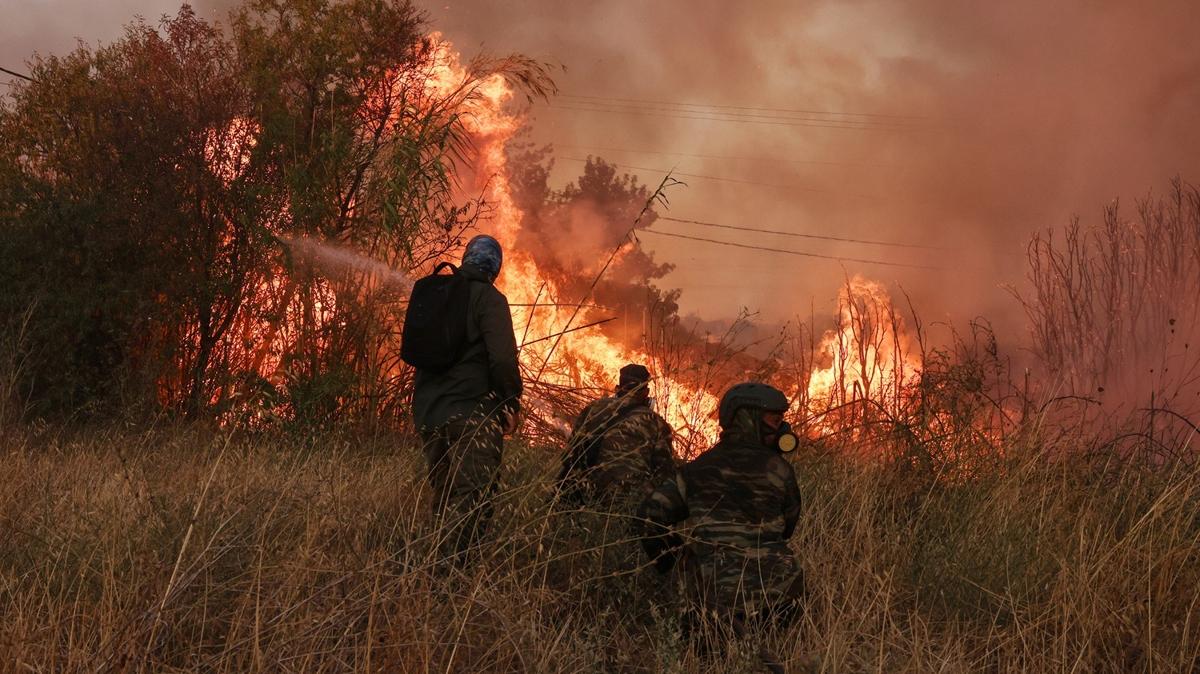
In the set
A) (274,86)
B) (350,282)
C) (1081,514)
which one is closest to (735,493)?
(1081,514)

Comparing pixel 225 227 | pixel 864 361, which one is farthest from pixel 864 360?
pixel 225 227

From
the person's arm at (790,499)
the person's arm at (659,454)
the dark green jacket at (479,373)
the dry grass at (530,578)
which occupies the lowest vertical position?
the dry grass at (530,578)

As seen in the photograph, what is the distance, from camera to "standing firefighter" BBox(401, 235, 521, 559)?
5.12 meters

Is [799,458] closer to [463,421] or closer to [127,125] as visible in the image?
[463,421]

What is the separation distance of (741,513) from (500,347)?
145 cm

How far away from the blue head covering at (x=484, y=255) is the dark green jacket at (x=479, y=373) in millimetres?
41

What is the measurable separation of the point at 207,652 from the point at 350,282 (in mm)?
6779

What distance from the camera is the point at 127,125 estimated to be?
41.2ft

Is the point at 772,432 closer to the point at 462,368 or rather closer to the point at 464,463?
the point at 464,463

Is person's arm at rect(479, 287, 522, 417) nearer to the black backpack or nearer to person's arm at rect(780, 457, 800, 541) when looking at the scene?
the black backpack

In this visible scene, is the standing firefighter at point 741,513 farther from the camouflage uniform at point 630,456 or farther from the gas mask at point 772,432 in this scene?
the camouflage uniform at point 630,456

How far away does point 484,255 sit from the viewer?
5.41m

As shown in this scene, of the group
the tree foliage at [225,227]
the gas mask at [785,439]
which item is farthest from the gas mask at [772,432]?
the tree foliage at [225,227]

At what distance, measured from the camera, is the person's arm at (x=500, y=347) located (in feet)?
16.8
